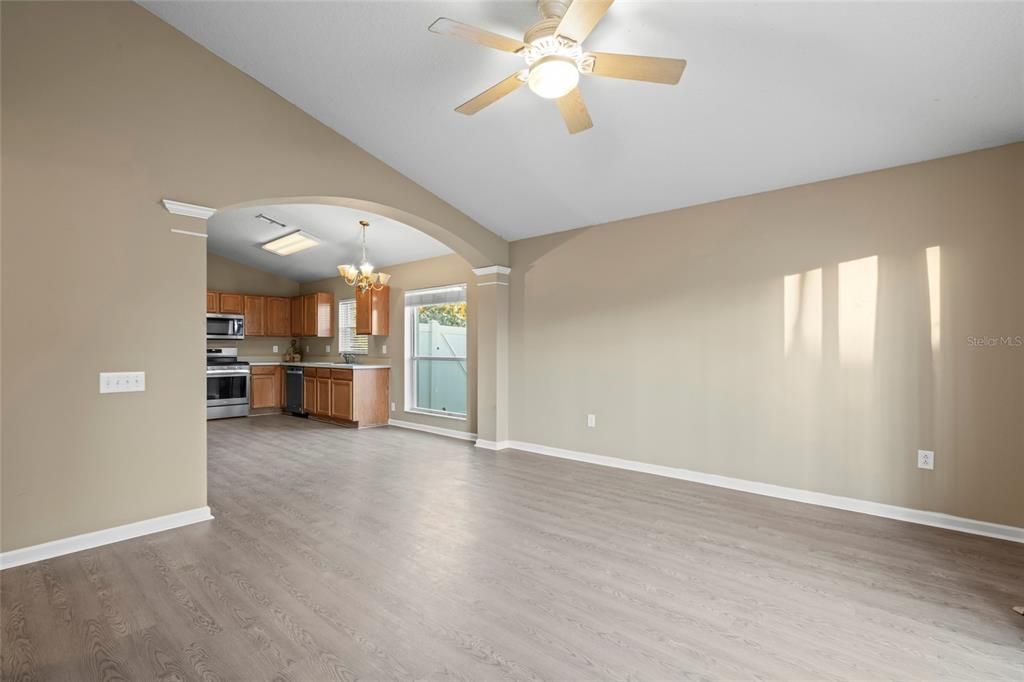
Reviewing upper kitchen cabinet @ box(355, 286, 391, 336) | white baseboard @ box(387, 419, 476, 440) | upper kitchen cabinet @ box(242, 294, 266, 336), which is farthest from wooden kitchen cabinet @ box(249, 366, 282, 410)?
white baseboard @ box(387, 419, 476, 440)

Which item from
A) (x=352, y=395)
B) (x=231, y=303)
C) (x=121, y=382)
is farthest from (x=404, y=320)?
(x=121, y=382)

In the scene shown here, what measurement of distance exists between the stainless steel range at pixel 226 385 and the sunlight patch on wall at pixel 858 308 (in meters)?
8.38

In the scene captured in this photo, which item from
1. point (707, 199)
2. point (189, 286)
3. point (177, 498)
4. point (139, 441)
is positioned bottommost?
point (177, 498)

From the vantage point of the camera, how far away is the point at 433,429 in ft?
22.5

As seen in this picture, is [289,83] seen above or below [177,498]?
above

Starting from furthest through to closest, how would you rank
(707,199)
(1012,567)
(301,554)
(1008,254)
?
1. (707,199)
2. (1008,254)
3. (301,554)
4. (1012,567)

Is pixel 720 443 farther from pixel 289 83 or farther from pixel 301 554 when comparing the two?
pixel 289 83

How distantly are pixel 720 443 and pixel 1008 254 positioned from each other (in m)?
2.25

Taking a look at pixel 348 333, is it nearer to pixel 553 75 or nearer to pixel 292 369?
pixel 292 369

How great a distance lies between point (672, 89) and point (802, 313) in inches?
78.4

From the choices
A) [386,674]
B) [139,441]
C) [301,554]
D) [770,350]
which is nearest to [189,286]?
[139,441]

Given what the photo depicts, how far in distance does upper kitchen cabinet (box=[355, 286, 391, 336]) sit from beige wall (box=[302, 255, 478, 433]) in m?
0.10

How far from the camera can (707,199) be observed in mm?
4230

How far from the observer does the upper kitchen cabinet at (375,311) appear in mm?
7559
